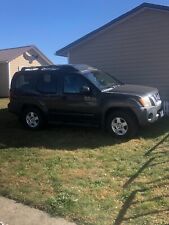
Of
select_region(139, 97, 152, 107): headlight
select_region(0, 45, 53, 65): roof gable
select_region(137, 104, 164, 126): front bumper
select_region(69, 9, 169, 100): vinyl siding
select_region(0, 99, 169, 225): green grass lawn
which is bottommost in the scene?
select_region(0, 99, 169, 225): green grass lawn

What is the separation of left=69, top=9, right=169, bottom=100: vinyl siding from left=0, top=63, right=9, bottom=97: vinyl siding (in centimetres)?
1639

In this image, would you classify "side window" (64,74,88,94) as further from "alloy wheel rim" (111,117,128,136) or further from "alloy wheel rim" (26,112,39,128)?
"alloy wheel rim" (111,117,128,136)

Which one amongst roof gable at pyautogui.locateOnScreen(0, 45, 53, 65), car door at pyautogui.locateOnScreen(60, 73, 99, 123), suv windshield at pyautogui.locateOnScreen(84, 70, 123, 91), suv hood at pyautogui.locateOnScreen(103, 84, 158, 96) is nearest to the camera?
suv hood at pyautogui.locateOnScreen(103, 84, 158, 96)

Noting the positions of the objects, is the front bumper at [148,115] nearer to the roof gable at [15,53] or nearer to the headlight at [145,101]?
the headlight at [145,101]

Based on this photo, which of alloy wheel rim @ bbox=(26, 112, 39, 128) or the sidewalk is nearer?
the sidewalk

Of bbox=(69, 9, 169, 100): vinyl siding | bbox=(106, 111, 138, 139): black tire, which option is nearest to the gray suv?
bbox=(106, 111, 138, 139): black tire

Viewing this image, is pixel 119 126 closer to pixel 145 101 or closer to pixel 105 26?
pixel 145 101

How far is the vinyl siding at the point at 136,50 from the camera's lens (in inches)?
610

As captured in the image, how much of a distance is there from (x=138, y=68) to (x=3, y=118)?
4.95 meters

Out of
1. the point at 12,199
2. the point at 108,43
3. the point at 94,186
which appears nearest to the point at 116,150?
the point at 94,186

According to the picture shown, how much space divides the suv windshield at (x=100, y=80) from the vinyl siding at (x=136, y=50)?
2.69m

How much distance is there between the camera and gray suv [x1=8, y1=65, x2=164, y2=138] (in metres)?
11.6

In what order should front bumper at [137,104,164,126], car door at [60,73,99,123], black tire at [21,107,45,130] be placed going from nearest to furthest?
front bumper at [137,104,164,126]
car door at [60,73,99,123]
black tire at [21,107,45,130]

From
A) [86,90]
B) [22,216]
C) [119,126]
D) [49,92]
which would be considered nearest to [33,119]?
[49,92]
